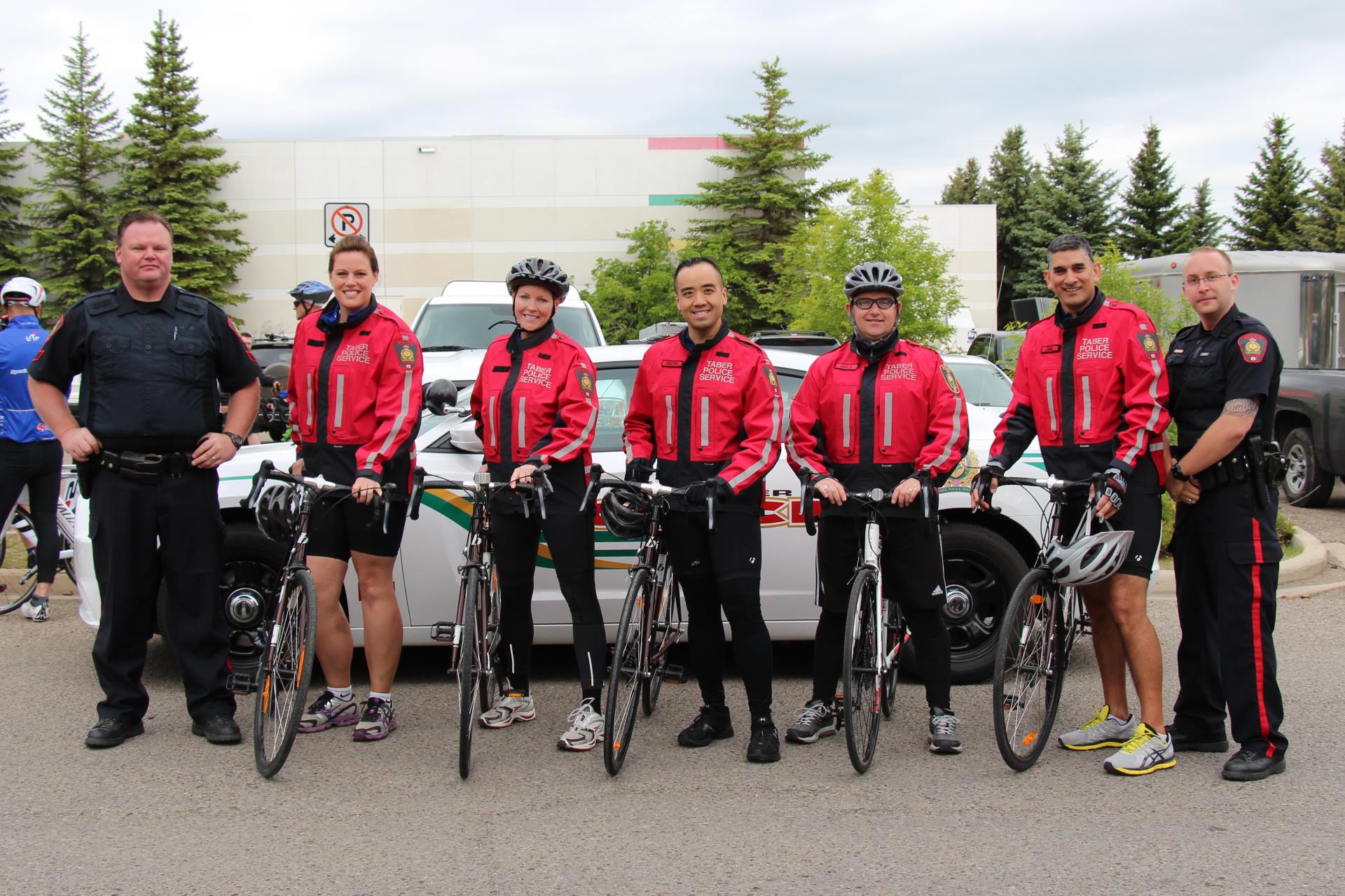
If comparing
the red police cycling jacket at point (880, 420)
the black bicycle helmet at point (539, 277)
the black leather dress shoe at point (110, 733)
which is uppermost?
the black bicycle helmet at point (539, 277)

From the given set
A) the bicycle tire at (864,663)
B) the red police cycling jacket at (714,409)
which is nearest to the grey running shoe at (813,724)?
the bicycle tire at (864,663)

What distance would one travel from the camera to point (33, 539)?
7.98m

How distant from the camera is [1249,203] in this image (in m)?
51.7

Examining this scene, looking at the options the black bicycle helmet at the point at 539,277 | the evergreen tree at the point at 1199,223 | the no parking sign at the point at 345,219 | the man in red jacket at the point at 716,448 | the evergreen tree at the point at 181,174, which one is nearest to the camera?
the man in red jacket at the point at 716,448

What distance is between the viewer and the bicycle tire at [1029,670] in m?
4.69

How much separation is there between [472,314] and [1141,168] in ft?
162

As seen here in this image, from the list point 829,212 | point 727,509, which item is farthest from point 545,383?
point 829,212

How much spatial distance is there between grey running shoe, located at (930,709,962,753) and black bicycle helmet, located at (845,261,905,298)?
1.77m

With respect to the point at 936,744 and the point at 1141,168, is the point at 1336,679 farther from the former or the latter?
the point at 1141,168

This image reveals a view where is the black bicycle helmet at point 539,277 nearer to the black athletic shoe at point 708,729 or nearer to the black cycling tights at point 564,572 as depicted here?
the black cycling tights at point 564,572

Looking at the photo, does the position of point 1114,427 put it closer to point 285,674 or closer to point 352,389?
point 352,389

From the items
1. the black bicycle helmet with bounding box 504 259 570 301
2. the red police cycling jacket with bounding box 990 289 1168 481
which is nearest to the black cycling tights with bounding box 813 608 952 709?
the red police cycling jacket with bounding box 990 289 1168 481

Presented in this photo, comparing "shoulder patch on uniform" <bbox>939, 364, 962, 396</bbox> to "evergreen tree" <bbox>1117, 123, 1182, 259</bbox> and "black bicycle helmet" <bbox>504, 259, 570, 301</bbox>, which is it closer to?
"black bicycle helmet" <bbox>504, 259, 570, 301</bbox>

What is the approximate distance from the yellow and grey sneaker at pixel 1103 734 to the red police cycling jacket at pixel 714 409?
167 cm
